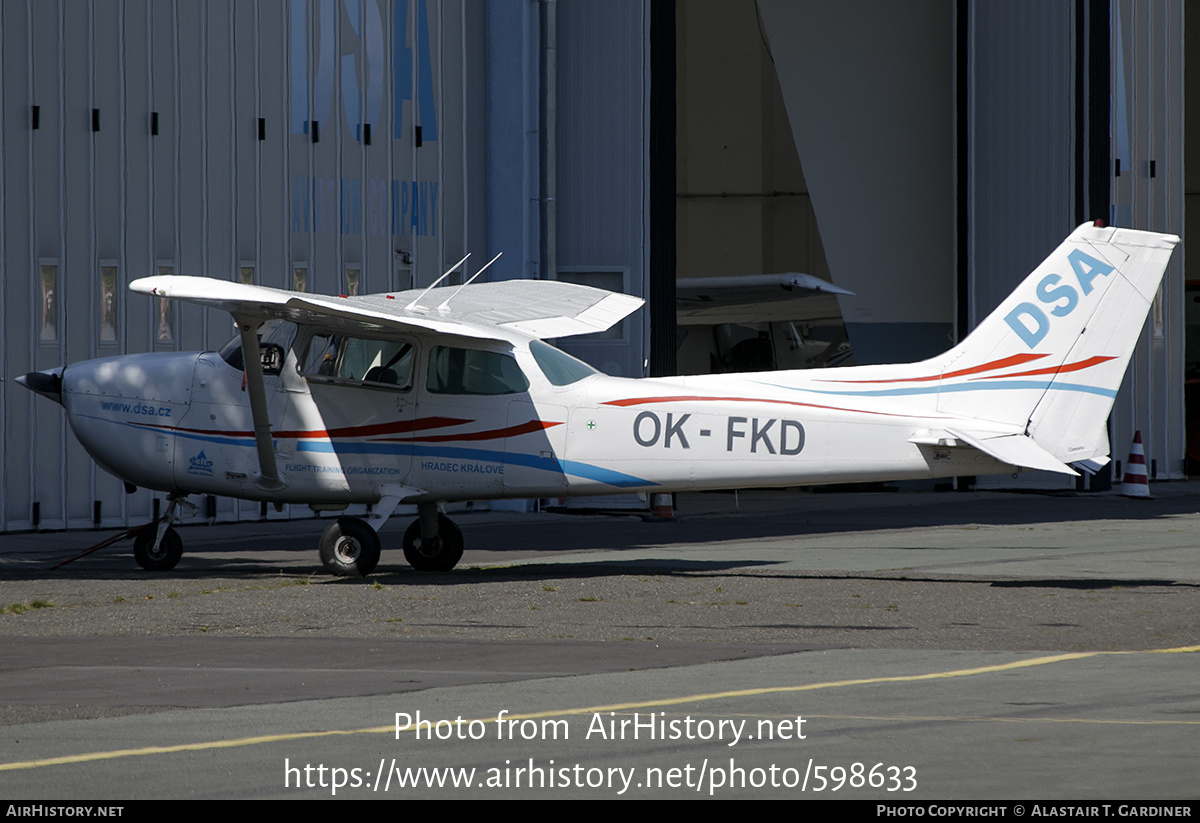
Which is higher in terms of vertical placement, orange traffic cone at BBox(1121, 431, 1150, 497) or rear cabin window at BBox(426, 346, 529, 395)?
rear cabin window at BBox(426, 346, 529, 395)

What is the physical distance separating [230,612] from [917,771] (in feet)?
21.0

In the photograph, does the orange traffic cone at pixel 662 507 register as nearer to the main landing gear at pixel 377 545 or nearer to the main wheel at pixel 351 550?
the main landing gear at pixel 377 545

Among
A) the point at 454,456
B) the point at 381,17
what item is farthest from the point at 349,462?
the point at 381,17

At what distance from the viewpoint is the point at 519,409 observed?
1295cm

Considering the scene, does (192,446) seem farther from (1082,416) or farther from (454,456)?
(1082,416)

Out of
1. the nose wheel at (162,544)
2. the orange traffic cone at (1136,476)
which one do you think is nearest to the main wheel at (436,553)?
the nose wheel at (162,544)

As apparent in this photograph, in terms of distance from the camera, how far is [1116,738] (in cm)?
635

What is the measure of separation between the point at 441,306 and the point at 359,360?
1098 millimetres

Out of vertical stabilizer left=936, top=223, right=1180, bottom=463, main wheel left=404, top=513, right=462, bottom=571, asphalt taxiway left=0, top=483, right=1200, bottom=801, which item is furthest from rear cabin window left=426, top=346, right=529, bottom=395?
vertical stabilizer left=936, top=223, right=1180, bottom=463

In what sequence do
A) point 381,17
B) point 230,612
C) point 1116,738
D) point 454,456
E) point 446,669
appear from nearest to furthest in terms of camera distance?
1. point 1116,738
2. point 446,669
3. point 230,612
4. point 454,456
5. point 381,17

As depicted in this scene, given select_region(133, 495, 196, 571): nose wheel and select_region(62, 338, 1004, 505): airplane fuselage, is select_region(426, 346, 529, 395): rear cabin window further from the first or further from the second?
select_region(133, 495, 196, 571): nose wheel

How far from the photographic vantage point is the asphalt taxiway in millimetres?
5773

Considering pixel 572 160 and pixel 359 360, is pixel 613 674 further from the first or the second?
pixel 572 160

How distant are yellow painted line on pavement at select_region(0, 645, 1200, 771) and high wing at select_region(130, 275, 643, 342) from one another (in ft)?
18.4
